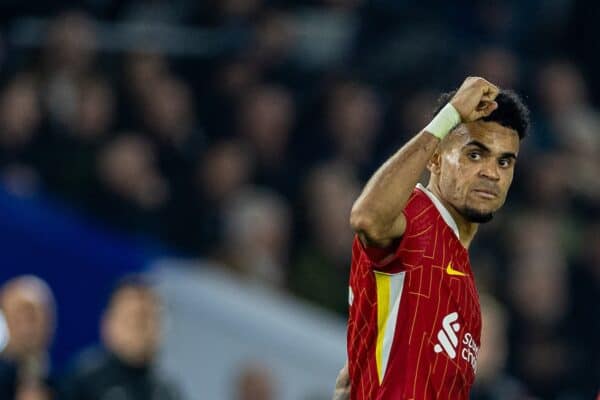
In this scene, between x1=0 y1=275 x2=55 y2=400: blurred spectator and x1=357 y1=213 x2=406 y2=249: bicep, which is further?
x1=0 y1=275 x2=55 y2=400: blurred spectator

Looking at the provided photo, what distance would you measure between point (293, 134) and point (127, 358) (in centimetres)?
381

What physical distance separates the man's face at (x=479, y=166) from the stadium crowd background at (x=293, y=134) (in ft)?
12.0

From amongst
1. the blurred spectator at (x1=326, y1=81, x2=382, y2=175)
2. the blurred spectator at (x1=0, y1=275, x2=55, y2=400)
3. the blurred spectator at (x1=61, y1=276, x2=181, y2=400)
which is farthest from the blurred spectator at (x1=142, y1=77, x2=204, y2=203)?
the blurred spectator at (x1=0, y1=275, x2=55, y2=400)

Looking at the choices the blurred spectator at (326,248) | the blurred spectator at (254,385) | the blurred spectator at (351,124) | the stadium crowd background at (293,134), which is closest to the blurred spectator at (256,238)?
the stadium crowd background at (293,134)

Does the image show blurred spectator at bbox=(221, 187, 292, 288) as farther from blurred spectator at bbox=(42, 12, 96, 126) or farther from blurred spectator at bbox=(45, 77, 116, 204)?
blurred spectator at bbox=(42, 12, 96, 126)

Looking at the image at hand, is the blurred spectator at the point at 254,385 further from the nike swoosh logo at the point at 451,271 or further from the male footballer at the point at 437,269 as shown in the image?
the nike swoosh logo at the point at 451,271

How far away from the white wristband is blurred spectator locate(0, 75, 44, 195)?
16.4 feet

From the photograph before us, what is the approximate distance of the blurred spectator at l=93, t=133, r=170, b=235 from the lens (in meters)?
9.23

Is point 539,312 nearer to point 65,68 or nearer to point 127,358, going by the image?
point 65,68

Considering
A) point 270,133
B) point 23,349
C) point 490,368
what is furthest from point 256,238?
point 23,349

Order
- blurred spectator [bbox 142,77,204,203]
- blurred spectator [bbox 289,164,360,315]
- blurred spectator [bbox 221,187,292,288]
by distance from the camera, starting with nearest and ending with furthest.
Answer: blurred spectator [bbox 221,187,292,288], blurred spectator [bbox 142,77,204,203], blurred spectator [bbox 289,164,360,315]

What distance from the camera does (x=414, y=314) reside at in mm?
4348

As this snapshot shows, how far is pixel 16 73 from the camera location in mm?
9367

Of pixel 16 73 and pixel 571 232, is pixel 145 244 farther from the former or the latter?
pixel 571 232
